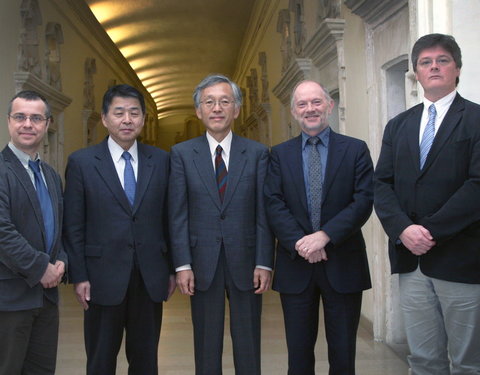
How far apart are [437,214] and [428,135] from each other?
1.48 ft

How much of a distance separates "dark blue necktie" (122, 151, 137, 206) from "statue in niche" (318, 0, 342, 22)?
13.6 feet

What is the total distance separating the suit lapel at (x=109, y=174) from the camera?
11.2 ft

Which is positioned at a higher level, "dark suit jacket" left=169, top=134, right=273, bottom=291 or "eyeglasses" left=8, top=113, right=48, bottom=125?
"eyeglasses" left=8, top=113, right=48, bottom=125

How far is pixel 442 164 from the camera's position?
9.52 feet

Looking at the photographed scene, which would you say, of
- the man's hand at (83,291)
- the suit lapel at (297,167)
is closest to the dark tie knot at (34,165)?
the man's hand at (83,291)

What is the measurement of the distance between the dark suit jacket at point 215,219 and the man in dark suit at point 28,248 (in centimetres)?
69

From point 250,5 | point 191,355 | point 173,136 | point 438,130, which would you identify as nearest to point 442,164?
point 438,130

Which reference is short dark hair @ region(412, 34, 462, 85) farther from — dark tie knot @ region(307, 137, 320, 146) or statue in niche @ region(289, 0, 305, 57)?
statue in niche @ region(289, 0, 305, 57)

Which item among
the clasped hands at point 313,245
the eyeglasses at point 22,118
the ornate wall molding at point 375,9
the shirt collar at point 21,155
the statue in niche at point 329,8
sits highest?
the statue in niche at point 329,8

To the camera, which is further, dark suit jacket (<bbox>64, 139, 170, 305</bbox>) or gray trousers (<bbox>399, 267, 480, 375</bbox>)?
dark suit jacket (<bbox>64, 139, 170, 305</bbox>)

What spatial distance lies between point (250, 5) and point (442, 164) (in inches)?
575

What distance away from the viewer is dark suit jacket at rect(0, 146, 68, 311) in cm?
296

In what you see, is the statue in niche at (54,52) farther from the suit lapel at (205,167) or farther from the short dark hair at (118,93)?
the suit lapel at (205,167)

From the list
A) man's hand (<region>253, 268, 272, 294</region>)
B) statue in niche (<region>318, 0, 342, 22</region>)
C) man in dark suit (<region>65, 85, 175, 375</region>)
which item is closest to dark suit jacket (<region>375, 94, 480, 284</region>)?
man's hand (<region>253, 268, 272, 294</region>)
